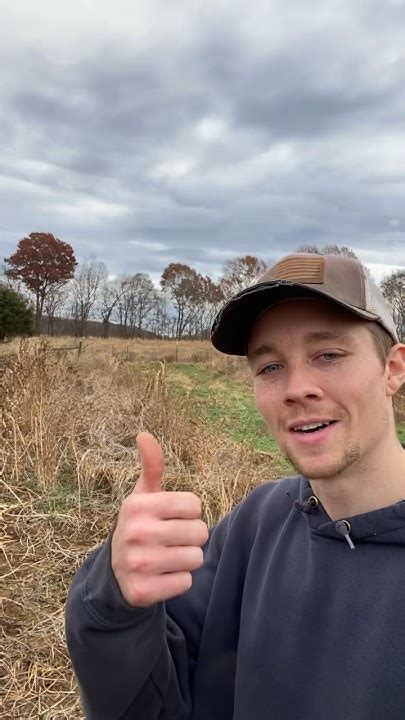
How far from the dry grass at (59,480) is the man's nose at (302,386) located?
7.84 ft

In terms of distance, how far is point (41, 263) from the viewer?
47.0 meters

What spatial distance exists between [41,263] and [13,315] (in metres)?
23.1

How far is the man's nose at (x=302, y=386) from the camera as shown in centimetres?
138

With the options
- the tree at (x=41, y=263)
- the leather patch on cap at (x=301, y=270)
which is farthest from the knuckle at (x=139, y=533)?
the tree at (x=41, y=263)

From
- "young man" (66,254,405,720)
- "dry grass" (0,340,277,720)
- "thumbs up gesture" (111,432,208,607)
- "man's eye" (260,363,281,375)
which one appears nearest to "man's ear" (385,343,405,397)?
"young man" (66,254,405,720)

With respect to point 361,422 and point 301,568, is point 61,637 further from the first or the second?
point 361,422

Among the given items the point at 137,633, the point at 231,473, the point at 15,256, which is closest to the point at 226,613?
the point at 137,633

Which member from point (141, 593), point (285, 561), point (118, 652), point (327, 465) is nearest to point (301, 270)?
point (327, 465)

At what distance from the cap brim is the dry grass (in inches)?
92.3

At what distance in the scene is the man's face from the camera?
137 centimetres

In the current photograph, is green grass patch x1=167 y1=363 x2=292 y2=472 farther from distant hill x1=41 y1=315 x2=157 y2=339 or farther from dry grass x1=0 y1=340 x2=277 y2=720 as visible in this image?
distant hill x1=41 y1=315 x2=157 y2=339

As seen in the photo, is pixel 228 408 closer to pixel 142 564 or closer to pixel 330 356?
pixel 330 356

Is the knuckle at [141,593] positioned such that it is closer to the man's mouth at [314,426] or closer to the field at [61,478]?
the man's mouth at [314,426]

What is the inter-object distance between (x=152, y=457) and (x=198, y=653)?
30.3 inches
